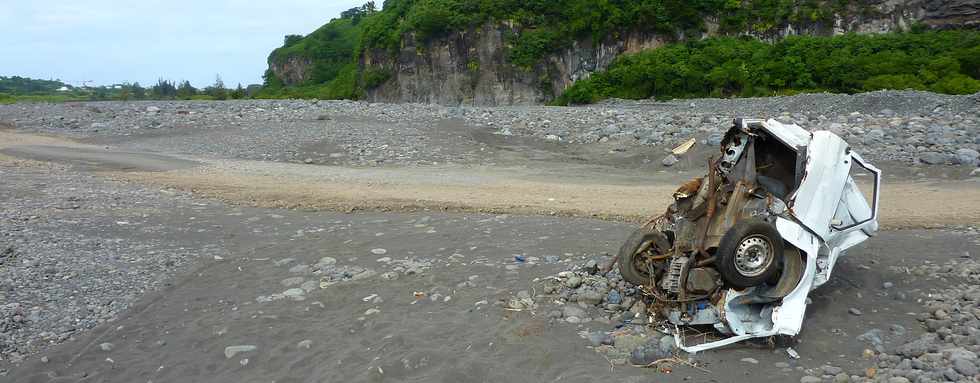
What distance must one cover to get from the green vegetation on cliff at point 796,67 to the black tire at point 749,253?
32416 mm

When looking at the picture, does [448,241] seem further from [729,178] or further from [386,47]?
[386,47]

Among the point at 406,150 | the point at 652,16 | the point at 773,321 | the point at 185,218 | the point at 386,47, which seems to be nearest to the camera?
the point at 773,321

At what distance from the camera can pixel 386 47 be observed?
228 feet

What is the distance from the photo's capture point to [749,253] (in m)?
5.72

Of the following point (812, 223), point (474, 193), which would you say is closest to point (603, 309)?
point (812, 223)

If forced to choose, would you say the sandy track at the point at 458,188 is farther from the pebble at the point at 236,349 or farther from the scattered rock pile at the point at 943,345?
the pebble at the point at 236,349

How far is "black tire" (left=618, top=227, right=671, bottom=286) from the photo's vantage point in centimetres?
648

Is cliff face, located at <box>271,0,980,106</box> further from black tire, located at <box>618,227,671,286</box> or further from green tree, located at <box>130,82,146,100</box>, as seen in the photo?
black tire, located at <box>618,227,671,286</box>

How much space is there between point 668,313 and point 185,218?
26.8 feet

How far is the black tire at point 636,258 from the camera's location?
6.48 meters

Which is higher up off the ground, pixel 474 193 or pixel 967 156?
pixel 967 156

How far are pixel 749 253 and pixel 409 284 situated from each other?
141 inches

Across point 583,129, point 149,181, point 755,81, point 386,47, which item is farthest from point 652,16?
point 149,181

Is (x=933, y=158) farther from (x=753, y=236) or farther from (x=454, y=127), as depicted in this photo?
(x=454, y=127)
